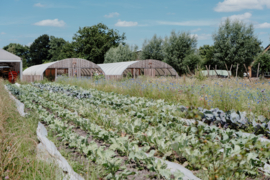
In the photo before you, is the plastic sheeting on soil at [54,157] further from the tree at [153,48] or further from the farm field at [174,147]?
the tree at [153,48]

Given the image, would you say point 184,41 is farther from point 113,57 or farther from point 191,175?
point 191,175

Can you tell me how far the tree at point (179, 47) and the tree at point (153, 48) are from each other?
140 inches

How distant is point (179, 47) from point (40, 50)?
45371mm

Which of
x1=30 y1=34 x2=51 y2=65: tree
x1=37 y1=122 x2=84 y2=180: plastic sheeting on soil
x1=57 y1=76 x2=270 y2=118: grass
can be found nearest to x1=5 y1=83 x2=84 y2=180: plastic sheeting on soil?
x1=37 y1=122 x2=84 y2=180: plastic sheeting on soil

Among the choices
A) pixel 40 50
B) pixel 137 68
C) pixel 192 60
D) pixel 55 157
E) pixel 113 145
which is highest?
pixel 40 50

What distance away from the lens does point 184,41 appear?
27.5 m

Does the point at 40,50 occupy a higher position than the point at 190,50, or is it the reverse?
the point at 40,50

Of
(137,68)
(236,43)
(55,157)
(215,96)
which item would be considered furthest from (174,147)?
(236,43)

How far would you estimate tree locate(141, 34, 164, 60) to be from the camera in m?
31.6

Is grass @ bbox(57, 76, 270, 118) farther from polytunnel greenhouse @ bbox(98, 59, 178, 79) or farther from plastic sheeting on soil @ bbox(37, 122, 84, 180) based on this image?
polytunnel greenhouse @ bbox(98, 59, 178, 79)

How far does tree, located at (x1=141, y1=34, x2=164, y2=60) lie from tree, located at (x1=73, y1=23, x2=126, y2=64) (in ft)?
42.8

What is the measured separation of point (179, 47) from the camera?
90.2 ft

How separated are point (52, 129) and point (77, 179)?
2.21m

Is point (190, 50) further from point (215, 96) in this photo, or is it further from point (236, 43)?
point (215, 96)
